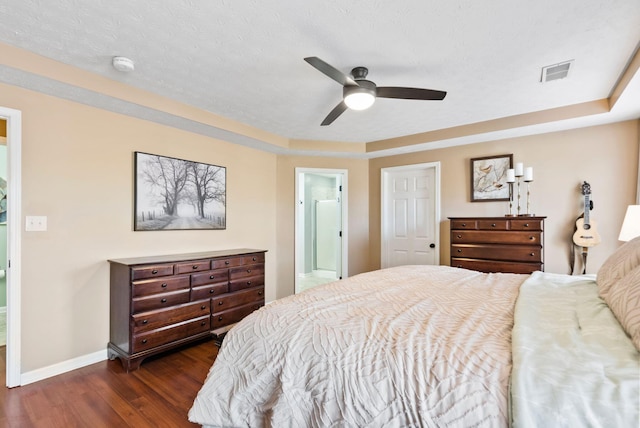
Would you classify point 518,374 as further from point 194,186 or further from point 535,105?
point 194,186

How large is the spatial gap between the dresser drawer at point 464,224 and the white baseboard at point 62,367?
3825 millimetres

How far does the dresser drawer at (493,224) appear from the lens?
342 cm

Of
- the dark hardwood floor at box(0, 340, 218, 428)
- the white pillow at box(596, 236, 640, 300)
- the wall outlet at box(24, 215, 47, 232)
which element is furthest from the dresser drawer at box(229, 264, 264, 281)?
the white pillow at box(596, 236, 640, 300)

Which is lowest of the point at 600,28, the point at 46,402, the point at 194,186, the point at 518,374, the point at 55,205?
the point at 46,402

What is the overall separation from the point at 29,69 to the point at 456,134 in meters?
4.05

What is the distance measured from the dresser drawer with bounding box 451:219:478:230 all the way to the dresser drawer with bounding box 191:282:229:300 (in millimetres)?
2707

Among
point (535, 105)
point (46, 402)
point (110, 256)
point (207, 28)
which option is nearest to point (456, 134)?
point (535, 105)

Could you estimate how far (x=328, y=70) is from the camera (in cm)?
200

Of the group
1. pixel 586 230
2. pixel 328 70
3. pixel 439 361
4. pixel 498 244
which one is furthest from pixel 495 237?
pixel 439 361

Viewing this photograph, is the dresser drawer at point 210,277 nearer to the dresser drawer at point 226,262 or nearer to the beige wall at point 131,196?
→ the dresser drawer at point 226,262

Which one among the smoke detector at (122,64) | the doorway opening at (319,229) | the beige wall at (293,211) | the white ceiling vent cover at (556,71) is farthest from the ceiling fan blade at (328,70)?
the doorway opening at (319,229)

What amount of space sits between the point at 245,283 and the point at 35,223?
6.17ft

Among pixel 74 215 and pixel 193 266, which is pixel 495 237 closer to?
pixel 193 266

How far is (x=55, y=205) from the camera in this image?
8.29ft
